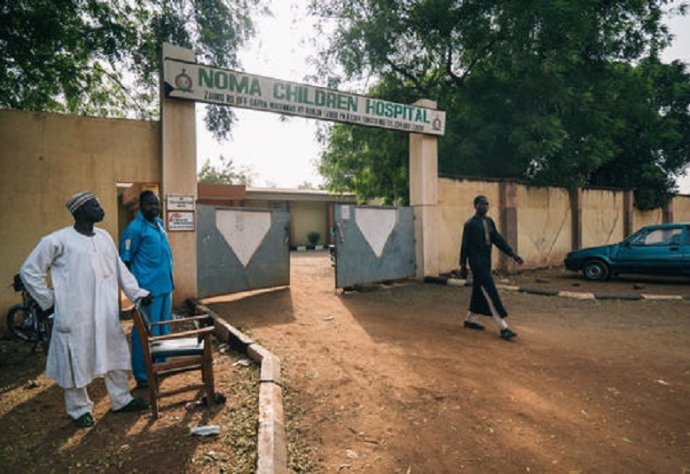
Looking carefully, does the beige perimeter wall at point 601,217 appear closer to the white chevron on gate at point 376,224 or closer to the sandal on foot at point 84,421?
the white chevron on gate at point 376,224

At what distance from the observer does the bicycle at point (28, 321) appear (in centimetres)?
552

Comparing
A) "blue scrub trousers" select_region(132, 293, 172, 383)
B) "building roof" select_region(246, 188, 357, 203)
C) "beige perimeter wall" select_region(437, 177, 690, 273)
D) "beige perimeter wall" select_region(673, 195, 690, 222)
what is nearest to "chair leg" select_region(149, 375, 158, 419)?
"blue scrub trousers" select_region(132, 293, 172, 383)

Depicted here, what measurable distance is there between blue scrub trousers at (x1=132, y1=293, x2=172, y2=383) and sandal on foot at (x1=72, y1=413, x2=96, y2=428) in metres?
0.66

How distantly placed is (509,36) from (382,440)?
1201cm

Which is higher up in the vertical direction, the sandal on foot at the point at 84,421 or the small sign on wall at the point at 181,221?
the small sign on wall at the point at 181,221

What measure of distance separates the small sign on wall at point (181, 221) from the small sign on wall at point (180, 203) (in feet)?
0.23

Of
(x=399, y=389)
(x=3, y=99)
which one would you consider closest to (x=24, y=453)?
(x=399, y=389)

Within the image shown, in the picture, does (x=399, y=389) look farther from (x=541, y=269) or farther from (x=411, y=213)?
(x=541, y=269)

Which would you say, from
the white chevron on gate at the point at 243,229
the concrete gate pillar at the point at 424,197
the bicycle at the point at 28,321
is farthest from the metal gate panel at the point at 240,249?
the concrete gate pillar at the point at 424,197

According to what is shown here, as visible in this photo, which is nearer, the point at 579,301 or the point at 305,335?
the point at 305,335

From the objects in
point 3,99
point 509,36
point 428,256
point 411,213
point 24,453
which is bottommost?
point 24,453

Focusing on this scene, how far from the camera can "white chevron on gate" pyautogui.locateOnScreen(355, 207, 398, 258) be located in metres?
9.89

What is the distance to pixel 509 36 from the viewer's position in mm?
11914

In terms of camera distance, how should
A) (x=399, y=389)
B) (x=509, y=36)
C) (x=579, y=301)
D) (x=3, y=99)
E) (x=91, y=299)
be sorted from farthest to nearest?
(x=509, y=36), (x=579, y=301), (x=3, y=99), (x=399, y=389), (x=91, y=299)
